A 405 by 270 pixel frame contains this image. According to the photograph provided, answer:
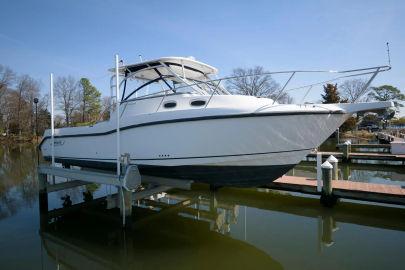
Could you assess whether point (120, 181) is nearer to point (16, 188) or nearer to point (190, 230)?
point (190, 230)

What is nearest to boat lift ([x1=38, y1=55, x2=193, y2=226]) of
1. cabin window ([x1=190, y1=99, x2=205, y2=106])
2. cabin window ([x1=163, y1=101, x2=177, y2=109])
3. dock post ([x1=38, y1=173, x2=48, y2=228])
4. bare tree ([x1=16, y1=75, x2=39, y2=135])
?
dock post ([x1=38, y1=173, x2=48, y2=228])

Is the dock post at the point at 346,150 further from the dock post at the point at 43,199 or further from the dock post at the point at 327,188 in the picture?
the dock post at the point at 43,199

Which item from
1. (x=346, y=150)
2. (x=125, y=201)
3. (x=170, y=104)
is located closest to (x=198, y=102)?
(x=170, y=104)

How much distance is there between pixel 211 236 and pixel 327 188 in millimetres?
3090

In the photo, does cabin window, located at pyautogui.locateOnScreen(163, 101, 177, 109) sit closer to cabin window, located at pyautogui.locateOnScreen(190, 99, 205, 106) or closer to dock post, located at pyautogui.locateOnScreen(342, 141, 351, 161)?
cabin window, located at pyautogui.locateOnScreen(190, 99, 205, 106)

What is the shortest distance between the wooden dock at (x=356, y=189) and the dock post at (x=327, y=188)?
0.41 ft

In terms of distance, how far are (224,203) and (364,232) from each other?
3362mm

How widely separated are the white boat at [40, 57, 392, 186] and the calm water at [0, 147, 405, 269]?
1140 millimetres

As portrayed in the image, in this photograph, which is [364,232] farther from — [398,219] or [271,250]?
[271,250]

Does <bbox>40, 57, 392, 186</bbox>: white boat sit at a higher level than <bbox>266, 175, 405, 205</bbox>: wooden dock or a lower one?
higher

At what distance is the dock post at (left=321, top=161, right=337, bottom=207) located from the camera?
6.88 metres

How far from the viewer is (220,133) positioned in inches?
216

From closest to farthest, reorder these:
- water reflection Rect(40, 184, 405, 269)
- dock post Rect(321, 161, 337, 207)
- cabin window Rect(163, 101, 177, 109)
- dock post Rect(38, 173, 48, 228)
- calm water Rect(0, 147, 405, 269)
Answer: calm water Rect(0, 147, 405, 269), water reflection Rect(40, 184, 405, 269), cabin window Rect(163, 101, 177, 109), dock post Rect(321, 161, 337, 207), dock post Rect(38, 173, 48, 228)

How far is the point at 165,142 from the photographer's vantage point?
19.6ft
